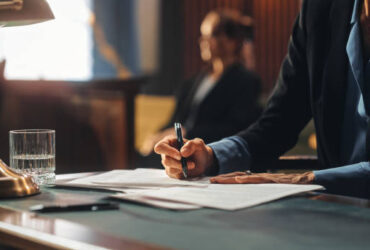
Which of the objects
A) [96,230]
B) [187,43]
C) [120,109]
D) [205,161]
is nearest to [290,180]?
[205,161]

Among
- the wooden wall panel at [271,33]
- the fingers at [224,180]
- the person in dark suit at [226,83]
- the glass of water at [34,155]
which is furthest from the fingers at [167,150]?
the wooden wall panel at [271,33]

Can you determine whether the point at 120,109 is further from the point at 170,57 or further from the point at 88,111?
the point at 170,57

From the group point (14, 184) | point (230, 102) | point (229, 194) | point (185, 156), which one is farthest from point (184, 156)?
point (230, 102)

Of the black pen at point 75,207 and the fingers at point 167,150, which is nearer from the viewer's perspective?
the black pen at point 75,207

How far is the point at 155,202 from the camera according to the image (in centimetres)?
118

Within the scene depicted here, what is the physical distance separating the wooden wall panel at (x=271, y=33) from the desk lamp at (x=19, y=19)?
6110mm

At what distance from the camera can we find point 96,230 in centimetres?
98

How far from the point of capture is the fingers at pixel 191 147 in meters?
1.51

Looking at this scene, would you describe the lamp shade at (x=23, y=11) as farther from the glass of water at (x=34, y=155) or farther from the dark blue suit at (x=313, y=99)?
the dark blue suit at (x=313, y=99)

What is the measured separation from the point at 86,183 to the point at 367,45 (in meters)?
0.85

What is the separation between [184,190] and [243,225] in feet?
1.00

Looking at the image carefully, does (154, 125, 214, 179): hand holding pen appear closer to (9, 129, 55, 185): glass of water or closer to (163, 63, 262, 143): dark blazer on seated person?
(9, 129, 55, 185): glass of water

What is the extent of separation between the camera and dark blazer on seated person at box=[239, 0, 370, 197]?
1777 millimetres

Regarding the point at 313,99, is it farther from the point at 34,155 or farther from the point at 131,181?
the point at 34,155
